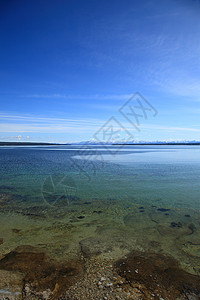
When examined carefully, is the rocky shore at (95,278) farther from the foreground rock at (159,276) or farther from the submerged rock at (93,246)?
the submerged rock at (93,246)

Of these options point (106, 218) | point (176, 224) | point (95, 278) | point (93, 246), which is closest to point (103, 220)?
point (106, 218)

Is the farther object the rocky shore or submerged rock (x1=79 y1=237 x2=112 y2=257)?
submerged rock (x1=79 y1=237 x2=112 y2=257)

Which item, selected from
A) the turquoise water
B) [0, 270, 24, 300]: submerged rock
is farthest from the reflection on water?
[0, 270, 24, 300]: submerged rock

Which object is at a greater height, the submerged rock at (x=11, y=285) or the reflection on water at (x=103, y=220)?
the submerged rock at (x=11, y=285)

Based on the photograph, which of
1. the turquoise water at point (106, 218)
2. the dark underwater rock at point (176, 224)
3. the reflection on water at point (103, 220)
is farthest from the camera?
the dark underwater rock at point (176, 224)

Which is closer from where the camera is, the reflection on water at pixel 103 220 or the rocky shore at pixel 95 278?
the rocky shore at pixel 95 278

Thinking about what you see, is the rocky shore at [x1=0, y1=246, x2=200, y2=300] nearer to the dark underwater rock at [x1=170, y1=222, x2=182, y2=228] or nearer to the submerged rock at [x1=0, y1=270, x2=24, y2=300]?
the submerged rock at [x1=0, y1=270, x2=24, y2=300]

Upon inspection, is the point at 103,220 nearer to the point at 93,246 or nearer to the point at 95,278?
the point at 93,246

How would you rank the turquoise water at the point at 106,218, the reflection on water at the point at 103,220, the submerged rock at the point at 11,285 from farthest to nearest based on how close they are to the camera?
the turquoise water at the point at 106,218 < the reflection on water at the point at 103,220 < the submerged rock at the point at 11,285

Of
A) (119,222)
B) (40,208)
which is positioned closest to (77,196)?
(40,208)

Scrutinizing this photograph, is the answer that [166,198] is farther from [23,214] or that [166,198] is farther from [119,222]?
[23,214]

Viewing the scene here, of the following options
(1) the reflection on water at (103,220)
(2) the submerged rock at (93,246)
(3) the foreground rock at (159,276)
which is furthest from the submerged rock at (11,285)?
(3) the foreground rock at (159,276)

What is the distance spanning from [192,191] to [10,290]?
504 inches

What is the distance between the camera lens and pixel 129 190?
13703 mm
